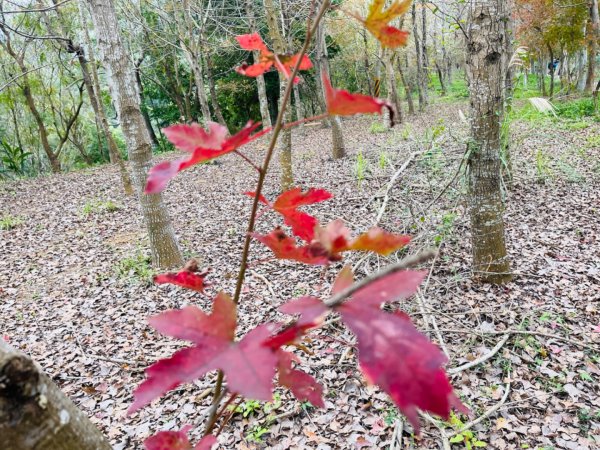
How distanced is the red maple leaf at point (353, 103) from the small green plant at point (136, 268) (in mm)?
4462

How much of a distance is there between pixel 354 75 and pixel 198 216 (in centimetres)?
2211

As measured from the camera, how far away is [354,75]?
2580 cm

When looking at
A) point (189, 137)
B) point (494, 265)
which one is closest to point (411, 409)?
point (189, 137)

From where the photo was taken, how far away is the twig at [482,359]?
2.66 meters

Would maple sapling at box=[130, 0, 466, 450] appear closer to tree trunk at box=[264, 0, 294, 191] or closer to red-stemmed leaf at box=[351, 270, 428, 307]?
red-stemmed leaf at box=[351, 270, 428, 307]

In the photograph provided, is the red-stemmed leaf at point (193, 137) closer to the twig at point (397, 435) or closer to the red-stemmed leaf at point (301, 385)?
the red-stemmed leaf at point (301, 385)

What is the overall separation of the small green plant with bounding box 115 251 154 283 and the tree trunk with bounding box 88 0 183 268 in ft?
1.00

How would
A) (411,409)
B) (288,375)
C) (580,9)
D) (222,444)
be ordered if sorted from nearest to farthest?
(411,409)
(288,375)
(222,444)
(580,9)

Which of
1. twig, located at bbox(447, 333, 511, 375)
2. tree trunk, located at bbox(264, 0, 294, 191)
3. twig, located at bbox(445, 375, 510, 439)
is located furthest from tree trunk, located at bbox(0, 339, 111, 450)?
tree trunk, located at bbox(264, 0, 294, 191)

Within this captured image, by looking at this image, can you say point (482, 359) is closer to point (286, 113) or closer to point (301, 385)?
point (301, 385)

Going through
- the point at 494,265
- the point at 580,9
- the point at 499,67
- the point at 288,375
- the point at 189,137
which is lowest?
the point at 494,265

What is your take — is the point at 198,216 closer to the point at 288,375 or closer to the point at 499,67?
the point at 499,67

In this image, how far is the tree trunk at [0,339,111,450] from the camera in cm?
47

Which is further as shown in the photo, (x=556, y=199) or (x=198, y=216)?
(x=198, y=216)
